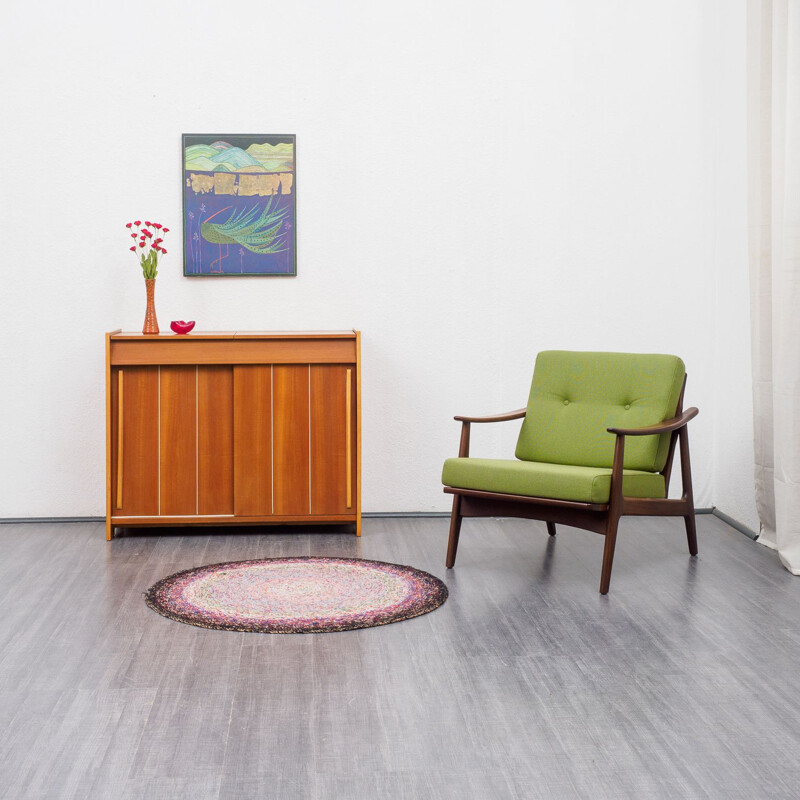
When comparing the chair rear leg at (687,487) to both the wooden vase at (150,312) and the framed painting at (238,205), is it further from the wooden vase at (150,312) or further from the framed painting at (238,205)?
the wooden vase at (150,312)

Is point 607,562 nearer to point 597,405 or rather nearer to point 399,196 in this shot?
point 597,405

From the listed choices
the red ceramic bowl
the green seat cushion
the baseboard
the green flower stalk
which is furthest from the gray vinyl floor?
the green flower stalk

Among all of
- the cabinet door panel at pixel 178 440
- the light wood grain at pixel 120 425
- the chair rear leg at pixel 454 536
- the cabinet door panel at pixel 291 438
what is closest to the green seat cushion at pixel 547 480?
the chair rear leg at pixel 454 536

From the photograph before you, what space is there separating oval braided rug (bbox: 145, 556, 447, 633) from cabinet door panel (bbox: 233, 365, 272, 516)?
1.75 feet

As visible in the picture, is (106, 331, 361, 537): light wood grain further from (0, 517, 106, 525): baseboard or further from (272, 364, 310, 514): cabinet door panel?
(0, 517, 106, 525): baseboard

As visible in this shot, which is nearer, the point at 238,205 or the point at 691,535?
the point at 691,535

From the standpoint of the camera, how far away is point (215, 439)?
477 centimetres

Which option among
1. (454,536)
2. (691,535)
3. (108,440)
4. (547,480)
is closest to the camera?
(547,480)

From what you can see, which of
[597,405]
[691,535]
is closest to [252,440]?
[597,405]

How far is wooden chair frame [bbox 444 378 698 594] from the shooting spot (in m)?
3.74

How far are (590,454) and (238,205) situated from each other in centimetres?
219

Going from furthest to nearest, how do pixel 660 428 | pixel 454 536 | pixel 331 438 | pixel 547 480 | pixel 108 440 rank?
pixel 331 438 < pixel 108 440 < pixel 454 536 < pixel 660 428 < pixel 547 480

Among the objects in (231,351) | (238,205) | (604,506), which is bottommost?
(604,506)

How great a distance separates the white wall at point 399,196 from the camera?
5066 mm
